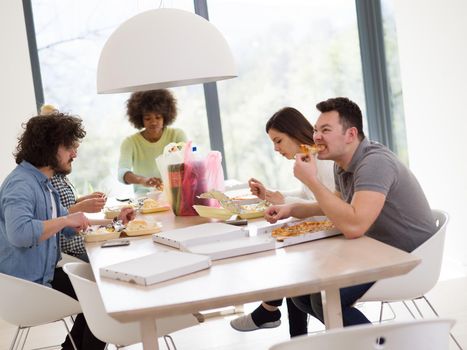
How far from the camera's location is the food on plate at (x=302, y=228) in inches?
100.0

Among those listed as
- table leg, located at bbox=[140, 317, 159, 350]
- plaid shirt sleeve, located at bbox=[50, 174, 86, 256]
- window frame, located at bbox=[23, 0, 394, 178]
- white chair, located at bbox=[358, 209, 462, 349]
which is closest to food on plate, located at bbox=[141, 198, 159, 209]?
plaid shirt sleeve, located at bbox=[50, 174, 86, 256]

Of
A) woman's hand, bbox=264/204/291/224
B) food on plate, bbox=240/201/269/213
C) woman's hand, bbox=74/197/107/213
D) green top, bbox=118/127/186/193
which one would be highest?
green top, bbox=118/127/186/193

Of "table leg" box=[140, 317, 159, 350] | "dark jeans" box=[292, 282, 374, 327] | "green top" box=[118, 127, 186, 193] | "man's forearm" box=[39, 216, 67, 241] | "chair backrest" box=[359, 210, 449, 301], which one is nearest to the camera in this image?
"table leg" box=[140, 317, 159, 350]

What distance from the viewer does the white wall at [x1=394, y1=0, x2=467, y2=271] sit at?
15.3 ft

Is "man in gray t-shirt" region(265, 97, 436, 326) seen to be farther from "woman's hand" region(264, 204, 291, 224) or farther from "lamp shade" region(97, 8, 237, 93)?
"lamp shade" region(97, 8, 237, 93)

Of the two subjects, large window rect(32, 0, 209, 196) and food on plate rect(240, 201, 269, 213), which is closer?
food on plate rect(240, 201, 269, 213)

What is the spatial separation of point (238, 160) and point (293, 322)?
9.92 ft

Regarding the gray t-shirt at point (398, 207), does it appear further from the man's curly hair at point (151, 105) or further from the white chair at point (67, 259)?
the man's curly hair at point (151, 105)

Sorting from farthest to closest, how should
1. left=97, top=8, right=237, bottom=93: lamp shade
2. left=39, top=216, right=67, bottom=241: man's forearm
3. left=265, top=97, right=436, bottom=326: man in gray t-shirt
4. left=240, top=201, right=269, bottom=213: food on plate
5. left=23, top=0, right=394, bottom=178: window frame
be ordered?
left=23, top=0, right=394, bottom=178: window frame
left=240, top=201, right=269, bottom=213: food on plate
left=97, top=8, right=237, bottom=93: lamp shade
left=39, top=216, right=67, bottom=241: man's forearm
left=265, top=97, right=436, bottom=326: man in gray t-shirt

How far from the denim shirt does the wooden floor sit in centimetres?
103

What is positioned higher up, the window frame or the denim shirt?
the window frame

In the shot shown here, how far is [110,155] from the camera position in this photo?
6.00 meters

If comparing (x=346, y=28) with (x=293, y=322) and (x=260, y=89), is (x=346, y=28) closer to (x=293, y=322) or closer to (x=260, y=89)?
(x=260, y=89)

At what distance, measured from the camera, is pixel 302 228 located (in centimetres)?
258
